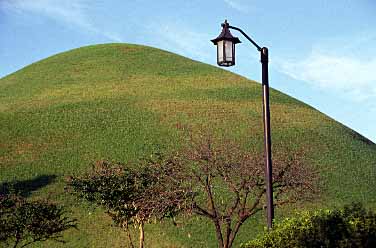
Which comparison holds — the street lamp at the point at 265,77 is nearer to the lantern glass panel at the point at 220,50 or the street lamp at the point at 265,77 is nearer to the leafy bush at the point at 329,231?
the lantern glass panel at the point at 220,50

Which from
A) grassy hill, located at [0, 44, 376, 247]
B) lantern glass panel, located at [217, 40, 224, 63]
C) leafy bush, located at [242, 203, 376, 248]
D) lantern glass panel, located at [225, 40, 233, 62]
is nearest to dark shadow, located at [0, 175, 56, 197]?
grassy hill, located at [0, 44, 376, 247]

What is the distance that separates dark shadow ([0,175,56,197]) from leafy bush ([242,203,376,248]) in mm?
42221

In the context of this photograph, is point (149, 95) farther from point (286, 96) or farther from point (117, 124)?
point (286, 96)

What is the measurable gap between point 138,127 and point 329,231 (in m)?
58.2

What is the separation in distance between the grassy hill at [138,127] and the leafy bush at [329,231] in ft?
103

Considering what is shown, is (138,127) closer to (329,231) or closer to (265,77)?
(265,77)

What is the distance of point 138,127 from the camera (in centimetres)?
6794

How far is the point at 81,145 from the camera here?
62.8 m

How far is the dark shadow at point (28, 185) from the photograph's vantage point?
168 ft

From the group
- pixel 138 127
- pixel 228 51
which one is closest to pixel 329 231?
pixel 228 51

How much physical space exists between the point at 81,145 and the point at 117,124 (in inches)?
275

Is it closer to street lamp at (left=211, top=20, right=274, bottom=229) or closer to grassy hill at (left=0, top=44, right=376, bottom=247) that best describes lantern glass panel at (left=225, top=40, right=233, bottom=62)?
street lamp at (left=211, top=20, right=274, bottom=229)

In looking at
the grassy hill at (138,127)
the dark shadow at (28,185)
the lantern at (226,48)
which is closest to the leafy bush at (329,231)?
the lantern at (226,48)

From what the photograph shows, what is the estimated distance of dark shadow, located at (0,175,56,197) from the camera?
51250 mm
